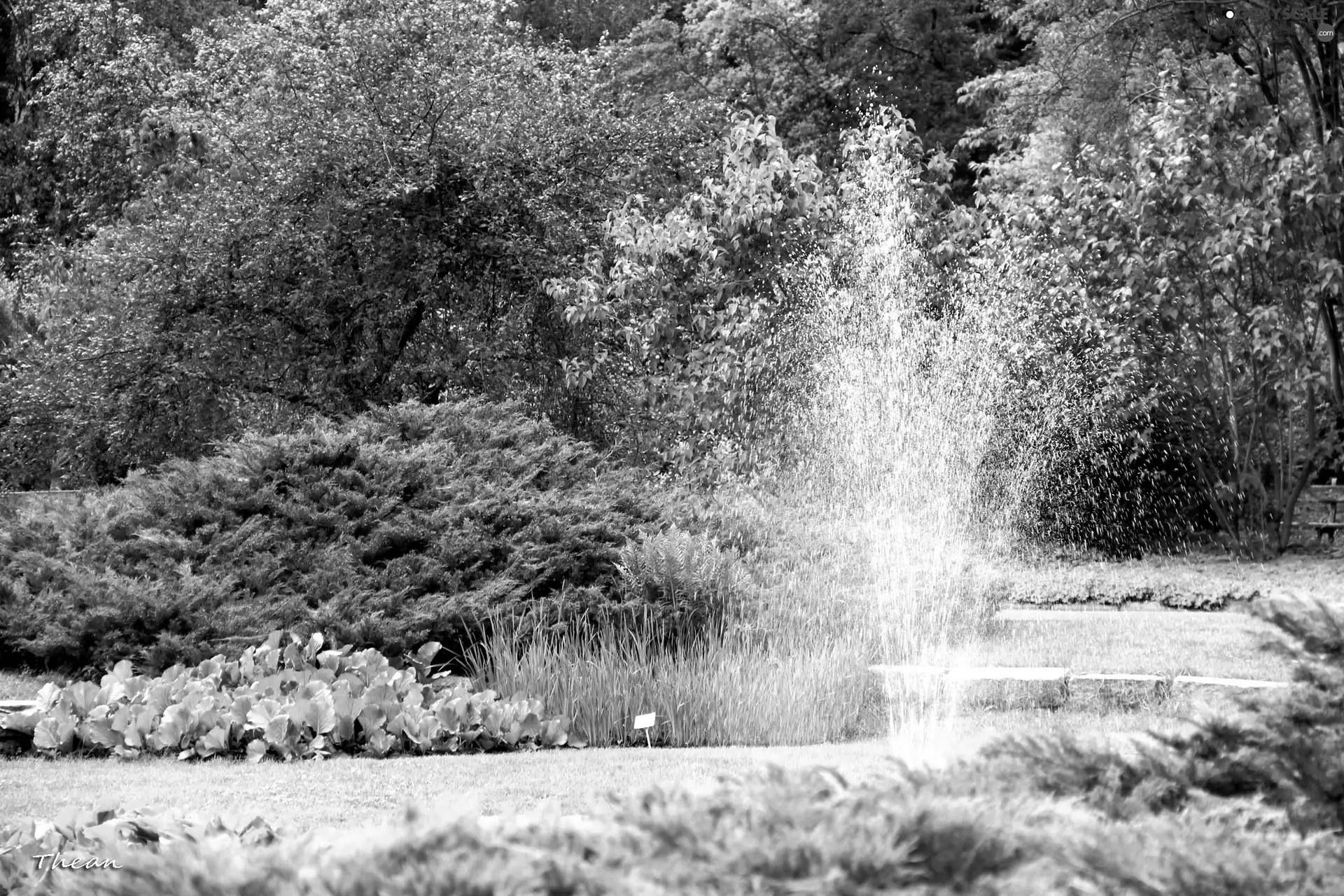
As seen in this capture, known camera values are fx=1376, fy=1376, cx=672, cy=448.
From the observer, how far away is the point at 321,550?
7.49m

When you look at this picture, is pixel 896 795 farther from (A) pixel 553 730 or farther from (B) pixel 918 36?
(B) pixel 918 36

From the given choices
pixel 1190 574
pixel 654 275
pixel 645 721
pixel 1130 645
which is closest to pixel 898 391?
pixel 654 275

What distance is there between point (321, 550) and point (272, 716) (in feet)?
6.55

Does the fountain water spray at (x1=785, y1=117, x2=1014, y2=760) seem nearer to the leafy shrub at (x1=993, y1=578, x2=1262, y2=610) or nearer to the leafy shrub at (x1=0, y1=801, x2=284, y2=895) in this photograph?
the leafy shrub at (x1=993, y1=578, x2=1262, y2=610)

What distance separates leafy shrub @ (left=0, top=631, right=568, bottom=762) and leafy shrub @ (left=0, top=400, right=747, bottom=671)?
0.64 meters

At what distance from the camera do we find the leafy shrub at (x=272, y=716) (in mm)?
5574

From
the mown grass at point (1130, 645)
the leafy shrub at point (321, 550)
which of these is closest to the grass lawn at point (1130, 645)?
the mown grass at point (1130, 645)

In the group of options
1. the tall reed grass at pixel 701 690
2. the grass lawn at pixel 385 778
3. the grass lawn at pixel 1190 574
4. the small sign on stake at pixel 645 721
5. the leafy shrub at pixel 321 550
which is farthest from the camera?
the grass lawn at pixel 1190 574

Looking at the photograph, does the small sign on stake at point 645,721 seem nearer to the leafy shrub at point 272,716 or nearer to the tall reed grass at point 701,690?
the tall reed grass at point 701,690

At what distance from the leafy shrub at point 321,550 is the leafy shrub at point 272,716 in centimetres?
64

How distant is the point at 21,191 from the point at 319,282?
1164 centimetres

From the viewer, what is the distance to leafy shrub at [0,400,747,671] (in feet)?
22.8

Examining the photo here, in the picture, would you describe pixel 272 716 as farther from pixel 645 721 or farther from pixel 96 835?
pixel 96 835

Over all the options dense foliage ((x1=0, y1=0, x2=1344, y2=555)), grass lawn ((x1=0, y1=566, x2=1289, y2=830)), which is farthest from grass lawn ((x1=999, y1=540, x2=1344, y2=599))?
grass lawn ((x1=0, y1=566, x2=1289, y2=830))
